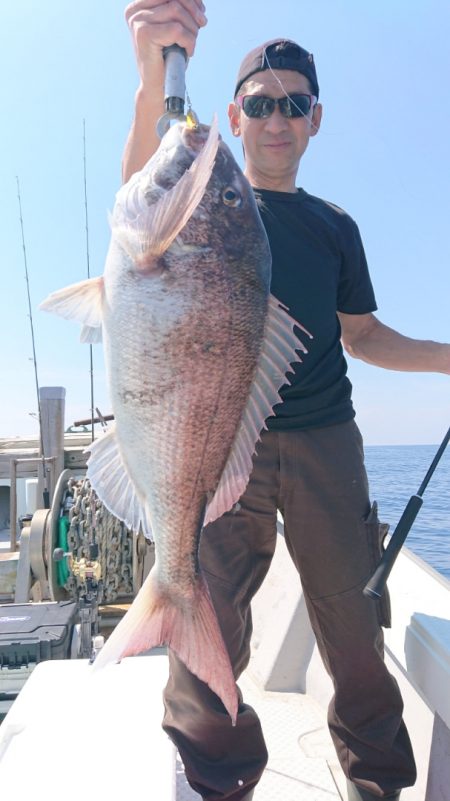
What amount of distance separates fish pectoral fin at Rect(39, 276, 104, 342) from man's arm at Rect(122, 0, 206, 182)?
0.67m

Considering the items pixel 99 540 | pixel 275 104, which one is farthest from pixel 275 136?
pixel 99 540

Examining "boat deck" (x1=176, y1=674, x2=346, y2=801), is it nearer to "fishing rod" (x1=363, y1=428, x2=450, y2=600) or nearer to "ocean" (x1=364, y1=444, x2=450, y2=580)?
"fishing rod" (x1=363, y1=428, x2=450, y2=600)

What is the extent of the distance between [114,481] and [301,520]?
75cm

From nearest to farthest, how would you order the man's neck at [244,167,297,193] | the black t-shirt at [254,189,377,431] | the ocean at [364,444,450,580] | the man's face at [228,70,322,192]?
the black t-shirt at [254,189,377,431], the man's face at [228,70,322,192], the man's neck at [244,167,297,193], the ocean at [364,444,450,580]

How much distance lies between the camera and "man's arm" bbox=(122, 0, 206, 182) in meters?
1.74

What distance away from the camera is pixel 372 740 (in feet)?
6.96

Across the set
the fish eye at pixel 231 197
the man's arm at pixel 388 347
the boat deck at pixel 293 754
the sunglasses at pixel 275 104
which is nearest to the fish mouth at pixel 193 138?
the fish eye at pixel 231 197

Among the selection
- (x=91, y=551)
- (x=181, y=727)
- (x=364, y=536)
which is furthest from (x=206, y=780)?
(x=91, y=551)

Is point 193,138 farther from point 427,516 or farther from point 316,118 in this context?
point 427,516

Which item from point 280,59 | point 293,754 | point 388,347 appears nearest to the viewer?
point 280,59

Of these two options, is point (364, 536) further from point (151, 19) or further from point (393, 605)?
point (151, 19)

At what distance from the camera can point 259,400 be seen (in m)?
1.77

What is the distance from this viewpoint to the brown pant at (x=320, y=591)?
6.75 feet

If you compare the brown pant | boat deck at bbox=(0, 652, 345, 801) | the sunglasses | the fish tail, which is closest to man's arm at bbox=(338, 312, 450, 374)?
the brown pant
